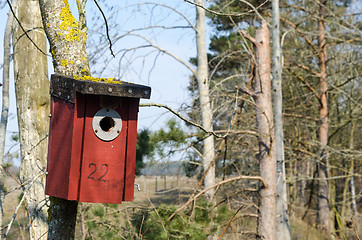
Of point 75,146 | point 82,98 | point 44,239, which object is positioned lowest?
point 44,239

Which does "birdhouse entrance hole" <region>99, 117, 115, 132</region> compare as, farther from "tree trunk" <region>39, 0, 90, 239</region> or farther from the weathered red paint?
"tree trunk" <region>39, 0, 90, 239</region>

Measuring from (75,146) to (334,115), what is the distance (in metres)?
15.3

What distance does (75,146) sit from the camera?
106 inches

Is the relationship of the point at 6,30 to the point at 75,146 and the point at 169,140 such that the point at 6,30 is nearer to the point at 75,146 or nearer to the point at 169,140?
the point at 169,140

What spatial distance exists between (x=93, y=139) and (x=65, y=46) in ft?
1.94

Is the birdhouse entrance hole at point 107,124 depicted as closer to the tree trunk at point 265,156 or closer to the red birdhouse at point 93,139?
the red birdhouse at point 93,139

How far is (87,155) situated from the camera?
272 cm

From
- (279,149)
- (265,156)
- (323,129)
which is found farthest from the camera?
(323,129)

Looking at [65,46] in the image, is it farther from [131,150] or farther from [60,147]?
[131,150]

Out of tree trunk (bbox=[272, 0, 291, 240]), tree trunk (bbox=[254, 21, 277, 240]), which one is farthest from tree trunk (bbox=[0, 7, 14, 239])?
tree trunk (bbox=[272, 0, 291, 240])

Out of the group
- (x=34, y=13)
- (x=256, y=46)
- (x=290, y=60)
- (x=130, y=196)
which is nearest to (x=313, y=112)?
(x=290, y=60)

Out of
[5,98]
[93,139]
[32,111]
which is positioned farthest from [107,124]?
[5,98]

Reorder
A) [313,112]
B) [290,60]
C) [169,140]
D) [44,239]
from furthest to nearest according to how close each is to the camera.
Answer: [313,112] < [290,60] < [169,140] < [44,239]

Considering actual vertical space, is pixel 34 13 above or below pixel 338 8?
below
